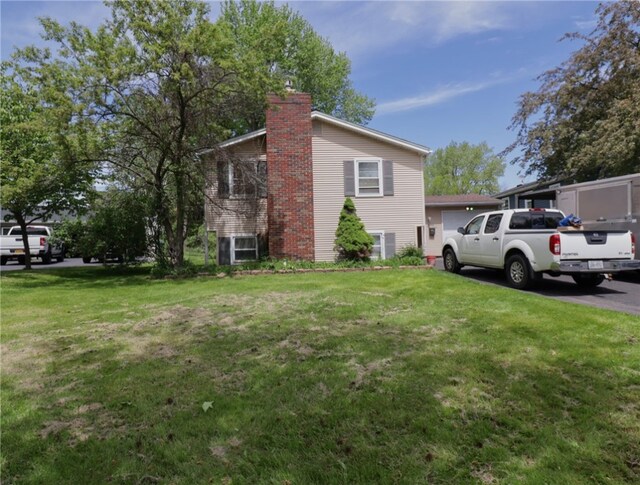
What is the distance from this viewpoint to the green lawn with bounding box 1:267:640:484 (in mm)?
2414

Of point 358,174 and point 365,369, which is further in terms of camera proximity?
point 358,174

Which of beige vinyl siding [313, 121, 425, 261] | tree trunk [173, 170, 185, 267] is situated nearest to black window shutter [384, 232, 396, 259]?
beige vinyl siding [313, 121, 425, 261]

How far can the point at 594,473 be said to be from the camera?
2.27 m

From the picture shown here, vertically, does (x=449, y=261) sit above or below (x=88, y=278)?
above

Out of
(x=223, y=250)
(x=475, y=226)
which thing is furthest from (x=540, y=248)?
(x=223, y=250)

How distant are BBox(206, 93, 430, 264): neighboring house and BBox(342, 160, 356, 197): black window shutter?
1.5 inches

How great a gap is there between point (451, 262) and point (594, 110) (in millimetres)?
15436

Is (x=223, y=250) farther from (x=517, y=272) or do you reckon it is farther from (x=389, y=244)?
(x=517, y=272)

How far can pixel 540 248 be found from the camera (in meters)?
8.11

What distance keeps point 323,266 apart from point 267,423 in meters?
10.8

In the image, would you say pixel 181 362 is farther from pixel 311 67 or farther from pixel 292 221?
pixel 311 67

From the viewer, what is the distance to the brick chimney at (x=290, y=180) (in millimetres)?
14625

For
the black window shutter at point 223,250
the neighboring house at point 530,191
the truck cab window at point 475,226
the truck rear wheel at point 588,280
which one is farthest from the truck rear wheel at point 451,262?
the neighboring house at point 530,191

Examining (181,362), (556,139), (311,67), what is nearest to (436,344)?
(181,362)
